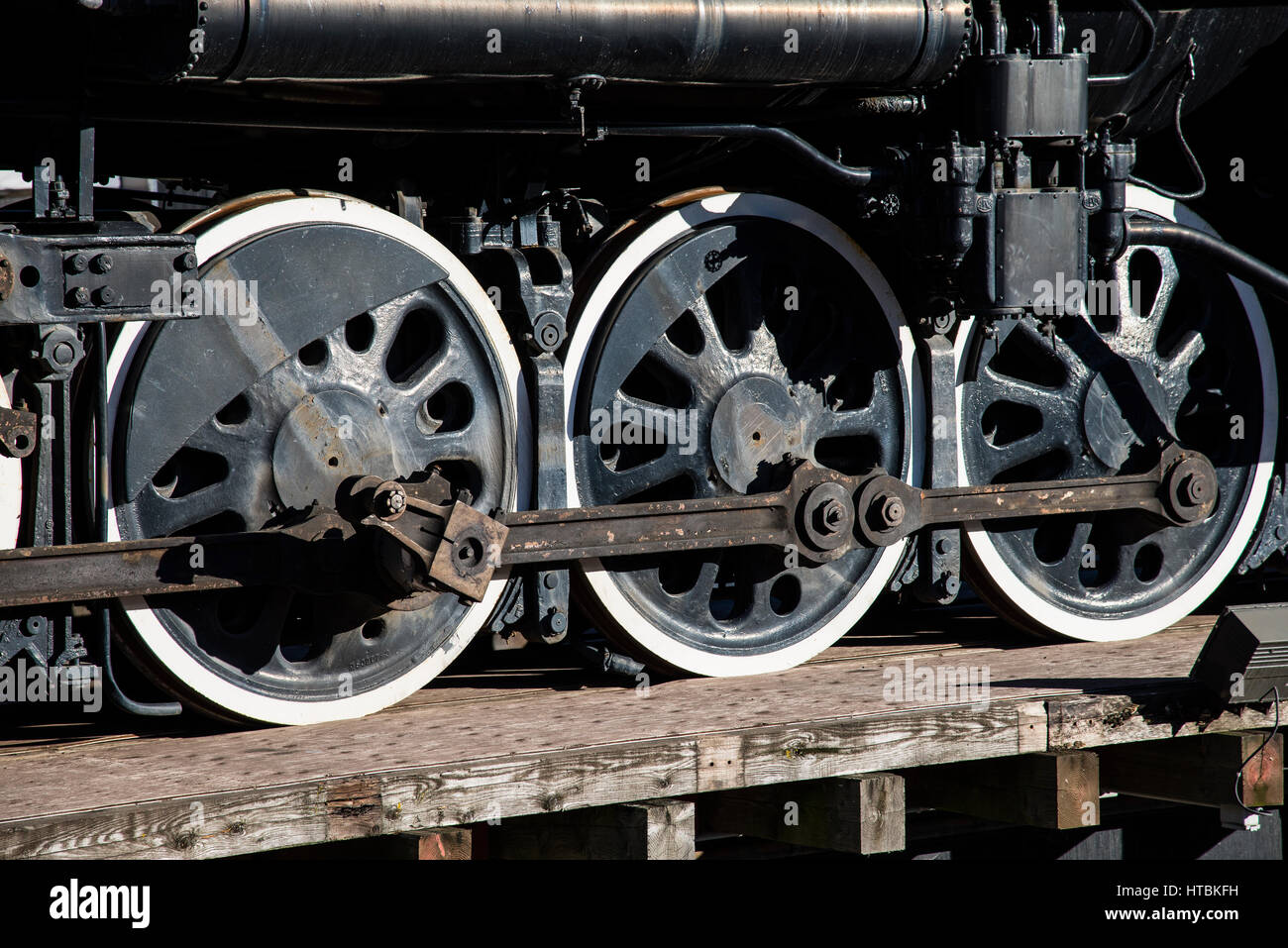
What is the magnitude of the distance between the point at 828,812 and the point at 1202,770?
1.17m

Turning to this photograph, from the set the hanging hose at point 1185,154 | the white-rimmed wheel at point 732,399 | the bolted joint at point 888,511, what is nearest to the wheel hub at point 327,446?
the white-rimmed wheel at point 732,399

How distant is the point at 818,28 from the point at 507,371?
122cm

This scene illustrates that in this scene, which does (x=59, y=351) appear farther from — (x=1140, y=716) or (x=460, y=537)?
(x=1140, y=716)

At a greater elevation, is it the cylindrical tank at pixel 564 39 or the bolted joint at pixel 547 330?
the cylindrical tank at pixel 564 39

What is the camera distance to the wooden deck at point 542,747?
352cm

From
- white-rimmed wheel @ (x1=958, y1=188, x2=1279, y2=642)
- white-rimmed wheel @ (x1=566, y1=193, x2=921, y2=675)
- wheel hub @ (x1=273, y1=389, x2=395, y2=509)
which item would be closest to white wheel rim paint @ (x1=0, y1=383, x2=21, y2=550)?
wheel hub @ (x1=273, y1=389, x2=395, y2=509)

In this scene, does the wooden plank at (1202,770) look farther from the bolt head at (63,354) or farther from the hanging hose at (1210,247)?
the bolt head at (63,354)

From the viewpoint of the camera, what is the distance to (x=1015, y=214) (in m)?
4.96

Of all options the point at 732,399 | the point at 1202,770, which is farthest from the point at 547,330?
the point at 1202,770

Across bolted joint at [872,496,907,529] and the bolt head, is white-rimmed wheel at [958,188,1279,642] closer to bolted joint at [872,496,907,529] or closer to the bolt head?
bolted joint at [872,496,907,529]

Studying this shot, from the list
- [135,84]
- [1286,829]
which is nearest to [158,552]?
[135,84]

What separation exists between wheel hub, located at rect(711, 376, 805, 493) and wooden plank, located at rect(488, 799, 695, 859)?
3.96ft

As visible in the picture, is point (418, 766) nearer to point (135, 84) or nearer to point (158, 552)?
point (158, 552)

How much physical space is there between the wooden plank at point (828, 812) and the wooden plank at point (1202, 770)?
0.96 meters
